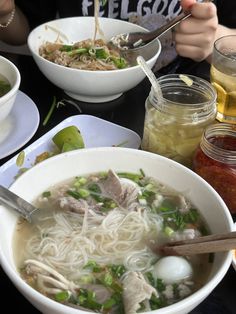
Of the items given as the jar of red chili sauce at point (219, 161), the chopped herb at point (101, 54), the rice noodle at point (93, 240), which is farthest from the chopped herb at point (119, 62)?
the rice noodle at point (93, 240)

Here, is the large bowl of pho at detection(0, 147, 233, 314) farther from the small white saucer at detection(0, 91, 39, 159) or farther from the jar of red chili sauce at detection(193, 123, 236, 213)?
the small white saucer at detection(0, 91, 39, 159)

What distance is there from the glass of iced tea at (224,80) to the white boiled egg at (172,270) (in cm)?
63

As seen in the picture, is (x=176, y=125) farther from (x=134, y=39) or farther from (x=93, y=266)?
(x=134, y=39)

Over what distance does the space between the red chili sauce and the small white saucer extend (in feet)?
1.68

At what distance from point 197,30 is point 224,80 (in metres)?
0.36

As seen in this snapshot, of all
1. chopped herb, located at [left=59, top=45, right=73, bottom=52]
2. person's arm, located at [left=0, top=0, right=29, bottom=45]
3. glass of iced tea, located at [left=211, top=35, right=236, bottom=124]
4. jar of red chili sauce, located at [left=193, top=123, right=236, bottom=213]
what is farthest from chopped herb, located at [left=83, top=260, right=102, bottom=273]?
person's arm, located at [left=0, top=0, right=29, bottom=45]

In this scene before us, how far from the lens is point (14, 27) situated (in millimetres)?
2213

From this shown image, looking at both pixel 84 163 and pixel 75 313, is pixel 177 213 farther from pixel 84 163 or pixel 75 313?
pixel 75 313

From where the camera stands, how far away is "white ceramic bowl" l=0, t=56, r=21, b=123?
1.33 meters

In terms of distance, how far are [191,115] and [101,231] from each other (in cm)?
43

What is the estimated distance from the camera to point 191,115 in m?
1.24

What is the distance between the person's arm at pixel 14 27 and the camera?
82.8 inches

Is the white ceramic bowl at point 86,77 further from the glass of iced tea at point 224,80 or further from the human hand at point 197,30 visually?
the glass of iced tea at point 224,80

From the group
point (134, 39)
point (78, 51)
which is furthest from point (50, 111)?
point (134, 39)
